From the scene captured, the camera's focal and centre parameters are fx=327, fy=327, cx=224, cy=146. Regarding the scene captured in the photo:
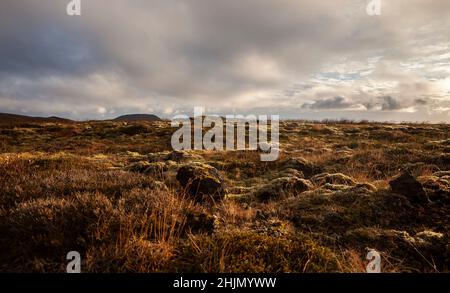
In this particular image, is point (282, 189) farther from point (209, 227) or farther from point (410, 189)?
point (209, 227)

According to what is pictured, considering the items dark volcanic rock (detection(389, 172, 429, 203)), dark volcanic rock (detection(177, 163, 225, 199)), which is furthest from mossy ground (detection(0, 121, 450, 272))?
dark volcanic rock (detection(177, 163, 225, 199))

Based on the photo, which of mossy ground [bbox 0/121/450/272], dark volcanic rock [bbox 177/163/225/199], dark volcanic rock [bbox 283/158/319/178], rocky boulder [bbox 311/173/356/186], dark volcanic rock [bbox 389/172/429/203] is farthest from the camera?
dark volcanic rock [bbox 283/158/319/178]

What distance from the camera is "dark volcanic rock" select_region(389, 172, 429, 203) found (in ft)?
29.1

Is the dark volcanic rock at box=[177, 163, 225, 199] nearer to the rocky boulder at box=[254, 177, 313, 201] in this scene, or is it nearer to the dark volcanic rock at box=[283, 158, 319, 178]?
the rocky boulder at box=[254, 177, 313, 201]

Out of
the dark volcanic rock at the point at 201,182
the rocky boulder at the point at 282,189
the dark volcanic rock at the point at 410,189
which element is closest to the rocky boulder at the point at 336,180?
the rocky boulder at the point at 282,189

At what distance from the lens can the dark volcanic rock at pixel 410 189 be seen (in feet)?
29.1

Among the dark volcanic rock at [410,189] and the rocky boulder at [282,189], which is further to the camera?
the rocky boulder at [282,189]

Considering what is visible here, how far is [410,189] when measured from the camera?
8.98 metres

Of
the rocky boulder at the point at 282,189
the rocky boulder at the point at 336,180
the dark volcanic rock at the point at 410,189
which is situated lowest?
the rocky boulder at the point at 282,189

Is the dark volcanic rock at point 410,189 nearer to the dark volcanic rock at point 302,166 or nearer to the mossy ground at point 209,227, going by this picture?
the mossy ground at point 209,227

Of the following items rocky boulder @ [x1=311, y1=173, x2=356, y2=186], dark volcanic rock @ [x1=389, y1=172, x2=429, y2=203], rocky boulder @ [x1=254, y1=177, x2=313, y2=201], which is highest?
dark volcanic rock @ [x1=389, y1=172, x2=429, y2=203]

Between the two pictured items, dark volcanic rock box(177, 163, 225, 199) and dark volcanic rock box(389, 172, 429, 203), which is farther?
dark volcanic rock box(177, 163, 225, 199)
